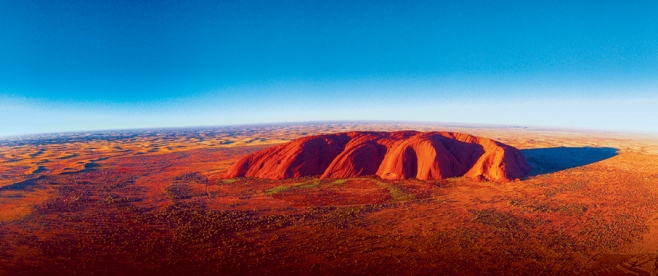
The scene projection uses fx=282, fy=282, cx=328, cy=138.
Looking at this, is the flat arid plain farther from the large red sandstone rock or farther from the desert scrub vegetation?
the large red sandstone rock

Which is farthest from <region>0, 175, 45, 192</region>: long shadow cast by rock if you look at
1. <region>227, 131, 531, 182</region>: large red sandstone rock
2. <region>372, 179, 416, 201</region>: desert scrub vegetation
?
<region>372, 179, 416, 201</region>: desert scrub vegetation

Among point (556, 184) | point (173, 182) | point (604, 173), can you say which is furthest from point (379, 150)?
point (604, 173)

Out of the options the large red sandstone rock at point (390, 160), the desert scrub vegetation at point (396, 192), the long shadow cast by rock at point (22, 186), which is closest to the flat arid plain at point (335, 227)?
the desert scrub vegetation at point (396, 192)

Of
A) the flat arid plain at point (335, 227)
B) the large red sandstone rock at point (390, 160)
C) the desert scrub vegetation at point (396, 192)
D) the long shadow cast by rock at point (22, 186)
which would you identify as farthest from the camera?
the large red sandstone rock at point (390, 160)

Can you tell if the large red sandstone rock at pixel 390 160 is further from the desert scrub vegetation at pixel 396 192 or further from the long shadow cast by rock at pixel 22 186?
the long shadow cast by rock at pixel 22 186

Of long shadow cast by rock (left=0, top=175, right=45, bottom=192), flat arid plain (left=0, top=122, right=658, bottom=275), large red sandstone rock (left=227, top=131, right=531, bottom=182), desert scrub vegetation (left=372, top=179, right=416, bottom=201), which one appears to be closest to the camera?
flat arid plain (left=0, top=122, right=658, bottom=275)

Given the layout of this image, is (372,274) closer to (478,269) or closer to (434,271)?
(434,271)
